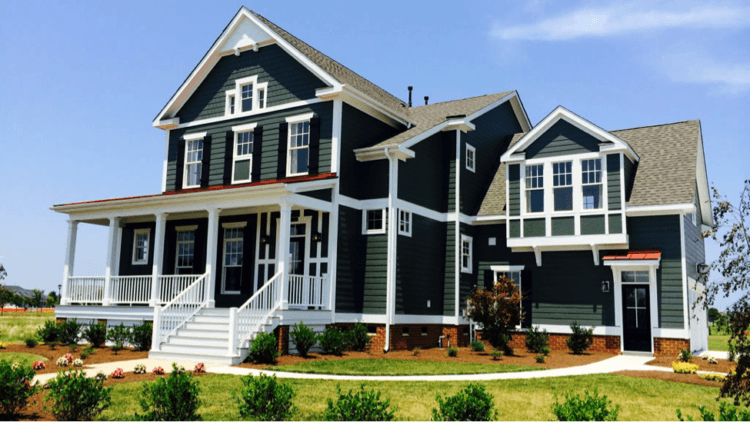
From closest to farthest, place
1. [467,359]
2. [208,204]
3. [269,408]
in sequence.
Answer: [269,408] → [467,359] → [208,204]

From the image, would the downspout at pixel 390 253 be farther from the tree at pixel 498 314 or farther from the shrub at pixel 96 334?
the shrub at pixel 96 334

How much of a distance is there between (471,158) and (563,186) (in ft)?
12.1

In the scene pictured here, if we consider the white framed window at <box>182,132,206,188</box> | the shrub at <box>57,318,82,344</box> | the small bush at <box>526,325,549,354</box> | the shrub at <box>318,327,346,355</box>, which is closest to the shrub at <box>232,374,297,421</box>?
the shrub at <box>318,327,346,355</box>

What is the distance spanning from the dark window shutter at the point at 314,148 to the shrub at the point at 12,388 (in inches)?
453

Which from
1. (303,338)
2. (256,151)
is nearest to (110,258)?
(256,151)

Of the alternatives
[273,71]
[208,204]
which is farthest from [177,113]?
[208,204]

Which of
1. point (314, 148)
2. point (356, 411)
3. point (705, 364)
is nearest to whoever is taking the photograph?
point (356, 411)

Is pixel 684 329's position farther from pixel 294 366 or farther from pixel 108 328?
pixel 108 328

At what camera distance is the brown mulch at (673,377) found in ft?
43.4

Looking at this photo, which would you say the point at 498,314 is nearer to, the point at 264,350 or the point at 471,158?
the point at 471,158

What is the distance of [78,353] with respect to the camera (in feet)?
57.2

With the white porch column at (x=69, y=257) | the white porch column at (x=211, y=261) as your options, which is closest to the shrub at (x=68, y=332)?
the white porch column at (x=69, y=257)

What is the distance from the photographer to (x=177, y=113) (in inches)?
939

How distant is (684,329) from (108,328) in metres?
17.3
